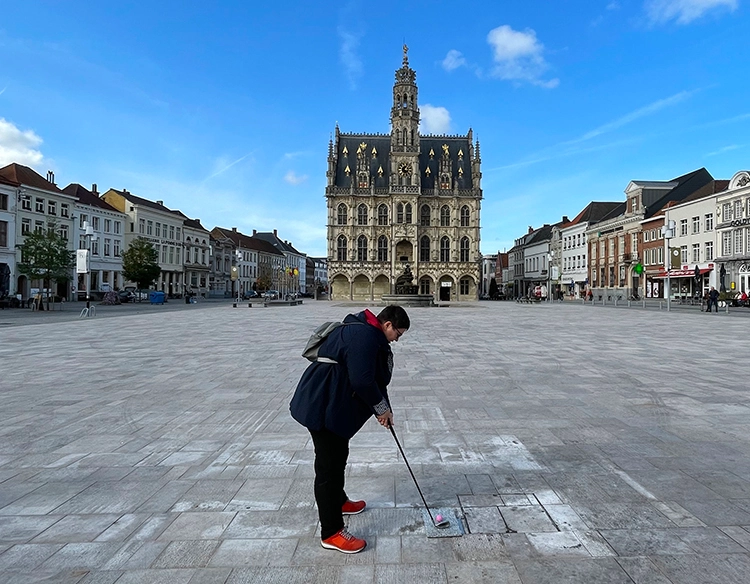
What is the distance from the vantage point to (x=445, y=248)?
74.0m

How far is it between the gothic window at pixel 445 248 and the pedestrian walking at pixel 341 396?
7138 centimetres

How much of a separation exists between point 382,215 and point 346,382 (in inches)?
2826

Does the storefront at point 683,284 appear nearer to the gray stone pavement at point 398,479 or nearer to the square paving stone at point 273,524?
the gray stone pavement at point 398,479

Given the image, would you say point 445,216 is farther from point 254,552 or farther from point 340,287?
point 254,552

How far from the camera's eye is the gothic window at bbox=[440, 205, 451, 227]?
244 ft

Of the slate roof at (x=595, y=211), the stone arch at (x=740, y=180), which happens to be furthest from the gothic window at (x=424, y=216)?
the stone arch at (x=740, y=180)

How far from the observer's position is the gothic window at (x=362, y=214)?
73688 mm

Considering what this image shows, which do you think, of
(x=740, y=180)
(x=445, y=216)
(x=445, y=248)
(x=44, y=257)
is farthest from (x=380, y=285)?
(x=44, y=257)

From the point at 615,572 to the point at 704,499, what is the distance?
162 centimetres

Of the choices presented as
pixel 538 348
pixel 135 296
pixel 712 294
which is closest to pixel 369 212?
pixel 135 296

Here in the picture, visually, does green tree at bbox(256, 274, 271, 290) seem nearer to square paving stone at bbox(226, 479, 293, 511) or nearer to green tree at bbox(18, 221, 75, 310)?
green tree at bbox(18, 221, 75, 310)

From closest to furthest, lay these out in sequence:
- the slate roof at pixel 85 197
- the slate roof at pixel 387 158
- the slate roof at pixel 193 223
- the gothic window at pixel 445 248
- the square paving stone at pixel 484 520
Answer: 1. the square paving stone at pixel 484 520
2. the slate roof at pixel 85 197
3. the gothic window at pixel 445 248
4. the slate roof at pixel 387 158
5. the slate roof at pixel 193 223

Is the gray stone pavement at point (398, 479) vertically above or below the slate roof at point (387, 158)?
below

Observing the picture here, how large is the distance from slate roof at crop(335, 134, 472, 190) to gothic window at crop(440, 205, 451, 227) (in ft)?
13.1
